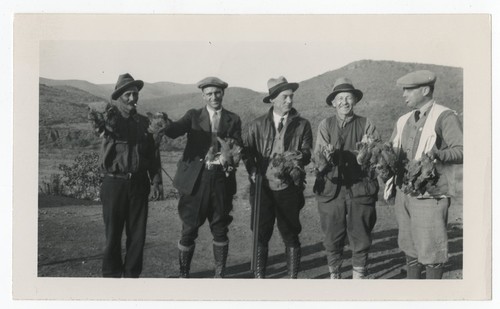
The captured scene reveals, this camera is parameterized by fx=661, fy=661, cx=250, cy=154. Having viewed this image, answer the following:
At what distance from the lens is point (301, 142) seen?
6391 mm

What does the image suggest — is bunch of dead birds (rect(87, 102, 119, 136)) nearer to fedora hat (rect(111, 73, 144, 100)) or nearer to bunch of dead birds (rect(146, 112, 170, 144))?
fedora hat (rect(111, 73, 144, 100))

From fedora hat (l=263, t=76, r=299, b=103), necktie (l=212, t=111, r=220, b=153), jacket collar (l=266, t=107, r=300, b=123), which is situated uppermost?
fedora hat (l=263, t=76, r=299, b=103)

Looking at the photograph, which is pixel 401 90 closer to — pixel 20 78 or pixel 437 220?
pixel 437 220

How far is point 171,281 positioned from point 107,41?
246cm

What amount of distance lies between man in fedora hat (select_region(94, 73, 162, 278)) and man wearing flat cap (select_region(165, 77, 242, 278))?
0.29 meters

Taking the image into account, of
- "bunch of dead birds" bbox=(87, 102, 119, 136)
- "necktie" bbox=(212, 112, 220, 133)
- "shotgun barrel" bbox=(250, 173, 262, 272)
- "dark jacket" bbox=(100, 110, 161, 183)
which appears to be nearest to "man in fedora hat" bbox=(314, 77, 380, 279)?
"shotgun barrel" bbox=(250, 173, 262, 272)

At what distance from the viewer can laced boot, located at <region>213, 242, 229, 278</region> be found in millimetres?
6422

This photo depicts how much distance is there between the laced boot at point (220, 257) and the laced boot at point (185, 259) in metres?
0.24

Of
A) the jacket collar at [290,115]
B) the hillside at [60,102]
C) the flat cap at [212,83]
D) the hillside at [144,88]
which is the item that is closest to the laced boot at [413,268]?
the jacket collar at [290,115]

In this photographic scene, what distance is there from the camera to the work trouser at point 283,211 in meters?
6.41

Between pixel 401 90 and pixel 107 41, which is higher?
pixel 107 41

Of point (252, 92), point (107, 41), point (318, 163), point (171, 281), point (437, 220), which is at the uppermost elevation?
point (107, 41)

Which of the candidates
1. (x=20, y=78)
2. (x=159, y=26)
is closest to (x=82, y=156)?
(x=20, y=78)

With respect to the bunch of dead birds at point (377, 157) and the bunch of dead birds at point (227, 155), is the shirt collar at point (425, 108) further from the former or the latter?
the bunch of dead birds at point (227, 155)
